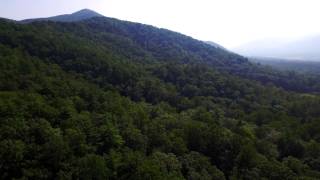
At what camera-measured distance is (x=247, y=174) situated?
5403 cm

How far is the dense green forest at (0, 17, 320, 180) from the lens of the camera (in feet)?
158

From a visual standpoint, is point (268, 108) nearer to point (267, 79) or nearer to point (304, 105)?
point (304, 105)

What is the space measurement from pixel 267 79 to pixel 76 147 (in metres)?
126

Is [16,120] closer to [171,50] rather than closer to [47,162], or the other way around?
[47,162]

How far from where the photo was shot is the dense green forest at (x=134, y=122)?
158 feet

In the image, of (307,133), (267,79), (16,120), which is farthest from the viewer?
(267,79)

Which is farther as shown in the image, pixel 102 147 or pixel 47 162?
pixel 102 147

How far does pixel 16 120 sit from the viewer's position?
51.2 meters

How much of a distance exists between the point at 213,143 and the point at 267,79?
10511 cm

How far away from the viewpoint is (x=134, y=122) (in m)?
68.5

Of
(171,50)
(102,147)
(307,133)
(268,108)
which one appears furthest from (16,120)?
(171,50)

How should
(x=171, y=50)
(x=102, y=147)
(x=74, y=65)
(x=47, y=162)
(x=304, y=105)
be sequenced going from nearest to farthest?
(x=47, y=162) < (x=102, y=147) < (x=304, y=105) < (x=74, y=65) < (x=171, y=50)

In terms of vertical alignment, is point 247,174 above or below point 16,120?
below

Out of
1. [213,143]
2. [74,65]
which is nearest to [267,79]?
[74,65]
